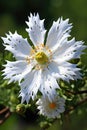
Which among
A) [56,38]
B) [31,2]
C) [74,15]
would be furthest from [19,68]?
[31,2]

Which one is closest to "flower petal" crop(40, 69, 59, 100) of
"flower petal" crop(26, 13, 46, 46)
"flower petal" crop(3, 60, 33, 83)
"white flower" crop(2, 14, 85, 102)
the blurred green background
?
"white flower" crop(2, 14, 85, 102)

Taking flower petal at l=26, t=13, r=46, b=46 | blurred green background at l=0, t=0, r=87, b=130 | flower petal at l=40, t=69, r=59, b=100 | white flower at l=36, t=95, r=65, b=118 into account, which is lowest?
white flower at l=36, t=95, r=65, b=118

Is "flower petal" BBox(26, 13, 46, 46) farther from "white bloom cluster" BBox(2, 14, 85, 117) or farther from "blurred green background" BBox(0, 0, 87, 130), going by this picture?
"blurred green background" BBox(0, 0, 87, 130)

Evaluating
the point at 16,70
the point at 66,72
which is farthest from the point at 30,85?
the point at 66,72

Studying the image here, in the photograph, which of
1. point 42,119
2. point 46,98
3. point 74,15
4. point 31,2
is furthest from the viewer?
point 31,2

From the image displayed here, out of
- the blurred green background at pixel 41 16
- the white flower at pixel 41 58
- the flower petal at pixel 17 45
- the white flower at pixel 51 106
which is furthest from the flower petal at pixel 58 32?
the blurred green background at pixel 41 16

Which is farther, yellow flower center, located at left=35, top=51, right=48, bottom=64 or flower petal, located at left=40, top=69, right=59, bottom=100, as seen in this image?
yellow flower center, located at left=35, top=51, right=48, bottom=64

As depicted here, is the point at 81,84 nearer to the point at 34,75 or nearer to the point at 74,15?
the point at 34,75
